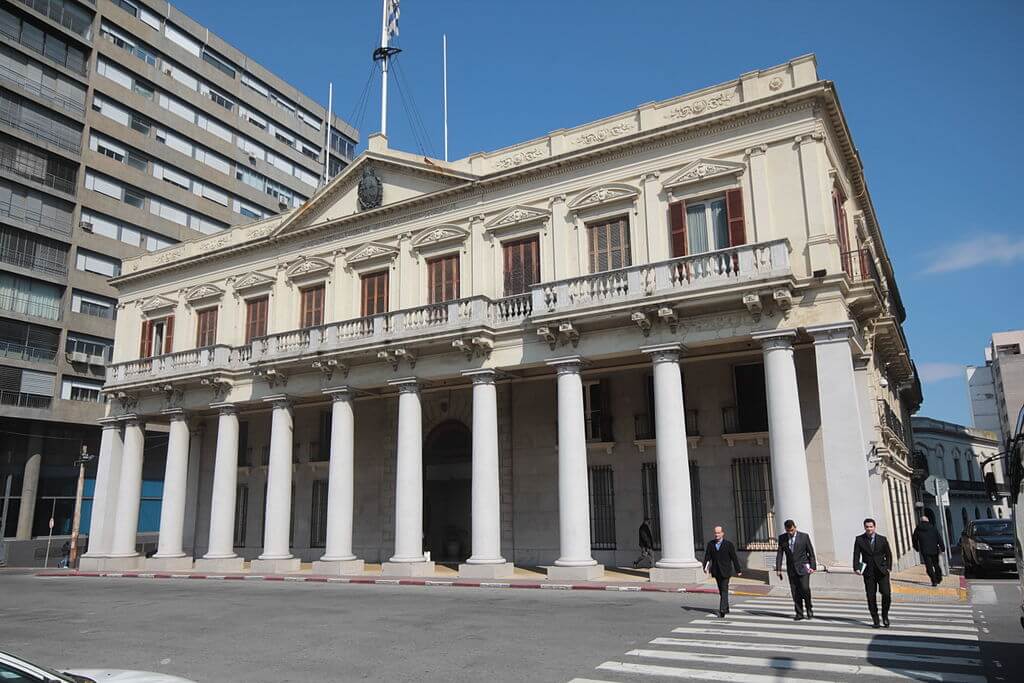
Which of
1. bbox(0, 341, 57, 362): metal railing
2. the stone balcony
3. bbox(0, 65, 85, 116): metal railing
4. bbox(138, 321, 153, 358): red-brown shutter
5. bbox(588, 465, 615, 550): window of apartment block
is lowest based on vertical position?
bbox(588, 465, 615, 550): window of apartment block

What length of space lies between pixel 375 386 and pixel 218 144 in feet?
117

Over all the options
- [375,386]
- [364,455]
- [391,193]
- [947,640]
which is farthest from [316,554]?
[947,640]

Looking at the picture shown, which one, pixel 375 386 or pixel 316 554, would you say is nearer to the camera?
pixel 375 386

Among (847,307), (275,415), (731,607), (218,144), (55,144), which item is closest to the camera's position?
(731,607)

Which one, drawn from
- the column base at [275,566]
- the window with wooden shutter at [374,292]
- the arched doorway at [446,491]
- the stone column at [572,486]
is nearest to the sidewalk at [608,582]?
the column base at [275,566]

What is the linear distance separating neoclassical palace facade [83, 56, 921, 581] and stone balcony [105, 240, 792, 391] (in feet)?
0.29

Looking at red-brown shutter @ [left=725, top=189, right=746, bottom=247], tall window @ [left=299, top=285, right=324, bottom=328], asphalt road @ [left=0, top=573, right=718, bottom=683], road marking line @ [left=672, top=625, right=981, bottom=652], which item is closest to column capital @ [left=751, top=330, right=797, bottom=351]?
red-brown shutter @ [left=725, top=189, right=746, bottom=247]

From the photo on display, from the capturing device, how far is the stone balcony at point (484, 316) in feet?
65.6

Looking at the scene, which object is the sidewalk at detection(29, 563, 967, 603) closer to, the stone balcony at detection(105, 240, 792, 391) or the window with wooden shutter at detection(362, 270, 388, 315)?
the stone balcony at detection(105, 240, 792, 391)

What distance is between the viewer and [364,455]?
1168 inches

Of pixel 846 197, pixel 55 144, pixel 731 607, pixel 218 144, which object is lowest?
pixel 731 607

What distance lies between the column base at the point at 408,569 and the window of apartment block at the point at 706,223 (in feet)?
39.5

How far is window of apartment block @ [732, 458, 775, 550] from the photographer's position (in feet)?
71.9

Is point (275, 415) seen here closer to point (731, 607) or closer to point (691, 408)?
point (691, 408)
